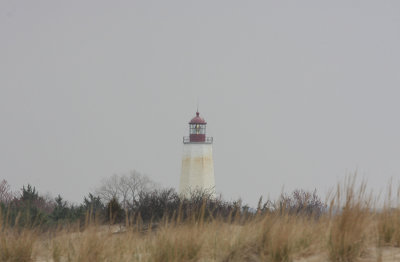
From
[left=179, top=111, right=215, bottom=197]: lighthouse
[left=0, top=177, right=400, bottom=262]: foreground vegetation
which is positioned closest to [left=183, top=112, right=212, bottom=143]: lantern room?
[left=179, top=111, right=215, bottom=197]: lighthouse

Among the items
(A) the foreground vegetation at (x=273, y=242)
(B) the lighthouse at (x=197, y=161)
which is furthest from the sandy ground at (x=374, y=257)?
(B) the lighthouse at (x=197, y=161)

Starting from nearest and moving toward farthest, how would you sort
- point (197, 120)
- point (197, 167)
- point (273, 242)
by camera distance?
point (273, 242) → point (197, 167) → point (197, 120)

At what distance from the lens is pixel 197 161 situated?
1371 inches

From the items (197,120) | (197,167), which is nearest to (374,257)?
(197,167)

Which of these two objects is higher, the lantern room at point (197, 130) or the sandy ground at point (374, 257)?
the lantern room at point (197, 130)

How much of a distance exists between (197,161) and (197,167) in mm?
447

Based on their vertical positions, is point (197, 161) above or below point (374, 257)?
above

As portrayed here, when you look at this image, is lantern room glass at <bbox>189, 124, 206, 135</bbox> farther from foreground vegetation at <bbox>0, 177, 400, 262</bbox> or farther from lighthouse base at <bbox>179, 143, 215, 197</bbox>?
foreground vegetation at <bbox>0, 177, 400, 262</bbox>

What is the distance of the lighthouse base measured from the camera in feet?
112

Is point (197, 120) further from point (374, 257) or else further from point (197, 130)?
point (374, 257)

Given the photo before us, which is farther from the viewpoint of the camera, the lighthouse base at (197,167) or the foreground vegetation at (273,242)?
the lighthouse base at (197,167)

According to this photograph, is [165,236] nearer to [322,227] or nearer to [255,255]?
[255,255]

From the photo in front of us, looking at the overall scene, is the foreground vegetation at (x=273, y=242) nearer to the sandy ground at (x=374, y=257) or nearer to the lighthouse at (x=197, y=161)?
the sandy ground at (x=374, y=257)

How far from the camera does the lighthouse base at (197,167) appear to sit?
34219mm
